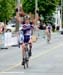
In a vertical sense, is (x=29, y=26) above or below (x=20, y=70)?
above

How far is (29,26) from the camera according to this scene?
682 inches

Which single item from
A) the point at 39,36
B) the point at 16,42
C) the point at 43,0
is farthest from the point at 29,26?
the point at 43,0

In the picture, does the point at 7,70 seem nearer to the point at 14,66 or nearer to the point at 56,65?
the point at 14,66

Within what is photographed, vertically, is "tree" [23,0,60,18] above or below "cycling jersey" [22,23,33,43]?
below

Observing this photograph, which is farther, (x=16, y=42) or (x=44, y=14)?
(x=44, y=14)

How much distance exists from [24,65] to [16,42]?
17.3 metres

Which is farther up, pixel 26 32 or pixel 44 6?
pixel 26 32

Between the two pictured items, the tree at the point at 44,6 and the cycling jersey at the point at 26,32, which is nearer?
the cycling jersey at the point at 26,32

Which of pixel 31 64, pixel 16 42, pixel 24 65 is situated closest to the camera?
pixel 24 65

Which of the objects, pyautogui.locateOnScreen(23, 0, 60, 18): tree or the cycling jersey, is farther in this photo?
pyautogui.locateOnScreen(23, 0, 60, 18): tree

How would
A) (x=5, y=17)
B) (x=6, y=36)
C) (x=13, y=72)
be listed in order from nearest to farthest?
(x=13, y=72) → (x=6, y=36) → (x=5, y=17)

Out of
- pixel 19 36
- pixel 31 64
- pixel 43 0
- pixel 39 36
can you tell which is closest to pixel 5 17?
pixel 39 36

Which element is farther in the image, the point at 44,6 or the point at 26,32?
the point at 44,6

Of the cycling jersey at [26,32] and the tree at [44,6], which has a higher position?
the cycling jersey at [26,32]
